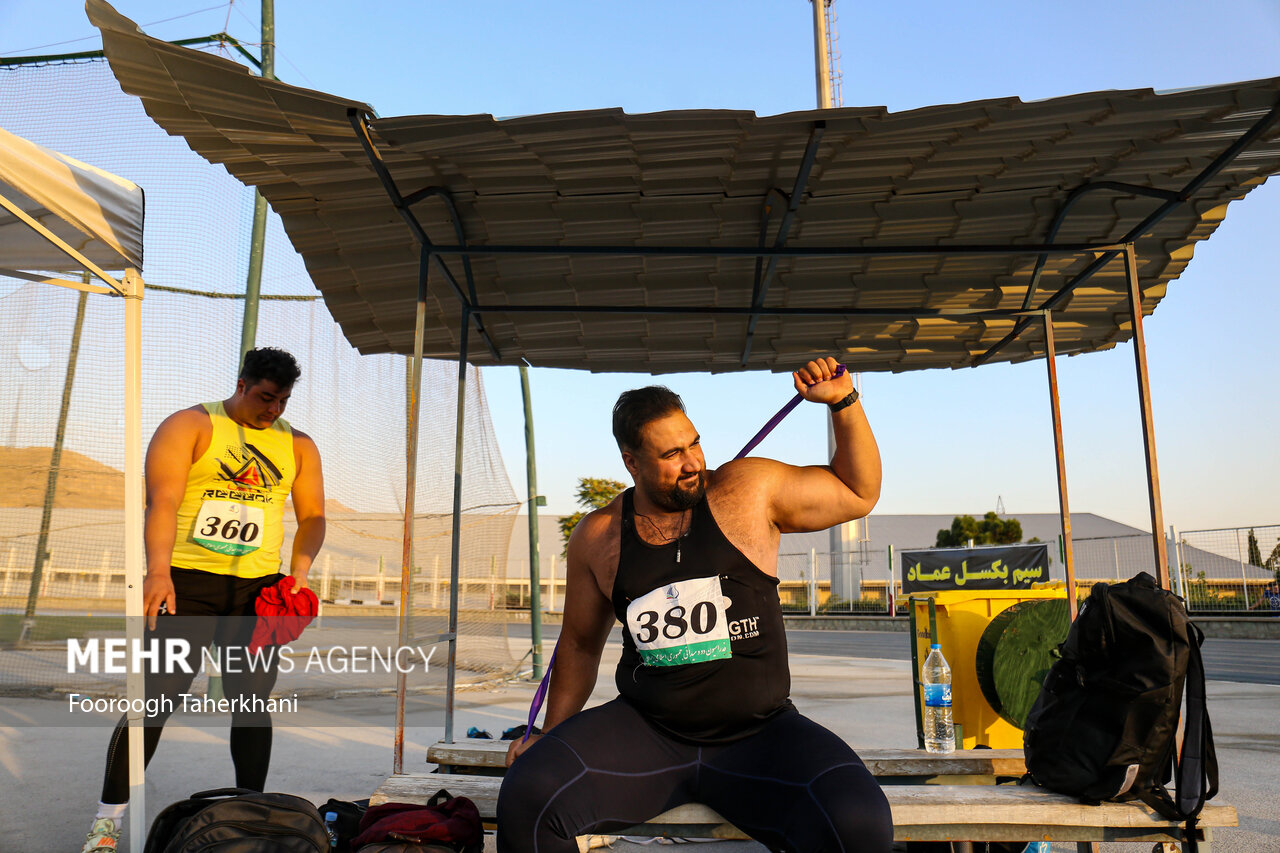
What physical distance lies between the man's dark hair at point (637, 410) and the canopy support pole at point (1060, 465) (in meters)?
2.21

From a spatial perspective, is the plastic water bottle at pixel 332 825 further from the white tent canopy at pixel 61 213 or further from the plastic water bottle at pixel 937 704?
the plastic water bottle at pixel 937 704

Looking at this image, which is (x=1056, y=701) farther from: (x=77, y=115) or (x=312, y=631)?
(x=312, y=631)

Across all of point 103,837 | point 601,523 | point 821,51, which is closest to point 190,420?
point 103,837

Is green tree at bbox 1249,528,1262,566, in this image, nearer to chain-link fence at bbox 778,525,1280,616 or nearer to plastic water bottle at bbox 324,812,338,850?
chain-link fence at bbox 778,525,1280,616

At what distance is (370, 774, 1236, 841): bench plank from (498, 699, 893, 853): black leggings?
0.07 metres

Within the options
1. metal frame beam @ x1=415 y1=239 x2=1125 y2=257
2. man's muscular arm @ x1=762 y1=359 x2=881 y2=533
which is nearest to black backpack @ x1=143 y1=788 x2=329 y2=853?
man's muscular arm @ x1=762 y1=359 x2=881 y2=533

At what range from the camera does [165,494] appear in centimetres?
326

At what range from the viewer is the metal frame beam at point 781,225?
117 inches

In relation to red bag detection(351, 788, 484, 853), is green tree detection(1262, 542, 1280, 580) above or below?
above

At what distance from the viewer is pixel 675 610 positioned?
8.29 feet

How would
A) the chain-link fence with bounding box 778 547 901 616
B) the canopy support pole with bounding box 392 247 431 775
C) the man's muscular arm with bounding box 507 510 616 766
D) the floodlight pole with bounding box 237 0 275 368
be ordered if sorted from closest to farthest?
the man's muscular arm with bounding box 507 510 616 766 → the canopy support pole with bounding box 392 247 431 775 → the floodlight pole with bounding box 237 0 275 368 → the chain-link fence with bounding box 778 547 901 616

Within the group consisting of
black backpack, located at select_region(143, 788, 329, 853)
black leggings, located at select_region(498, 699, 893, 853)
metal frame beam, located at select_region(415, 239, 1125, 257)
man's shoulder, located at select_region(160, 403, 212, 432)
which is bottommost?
black backpack, located at select_region(143, 788, 329, 853)

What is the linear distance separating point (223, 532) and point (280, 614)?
0.40 meters

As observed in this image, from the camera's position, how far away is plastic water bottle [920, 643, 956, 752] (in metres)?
3.65
